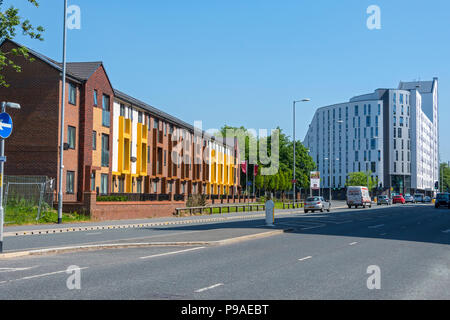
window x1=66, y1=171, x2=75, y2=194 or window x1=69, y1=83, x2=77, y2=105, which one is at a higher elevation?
window x1=69, y1=83, x2=77, y2=105

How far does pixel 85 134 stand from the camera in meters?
36.2

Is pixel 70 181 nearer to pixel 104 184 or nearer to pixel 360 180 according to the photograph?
pixel 104 184

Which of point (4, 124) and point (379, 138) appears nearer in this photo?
point (4, 124)

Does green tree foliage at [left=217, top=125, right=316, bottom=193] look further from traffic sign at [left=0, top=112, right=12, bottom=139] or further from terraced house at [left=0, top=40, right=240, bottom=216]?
traffic sign at [left=0, top=112, right=12, bottom=139]

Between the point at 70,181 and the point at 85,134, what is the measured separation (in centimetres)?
338

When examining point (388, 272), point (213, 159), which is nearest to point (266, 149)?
point (213, 159)

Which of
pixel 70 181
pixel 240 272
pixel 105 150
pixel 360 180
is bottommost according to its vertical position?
pixel 240 272

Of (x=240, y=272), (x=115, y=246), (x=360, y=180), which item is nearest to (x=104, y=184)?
(x=115, y=246)

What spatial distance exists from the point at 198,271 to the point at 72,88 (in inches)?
1083

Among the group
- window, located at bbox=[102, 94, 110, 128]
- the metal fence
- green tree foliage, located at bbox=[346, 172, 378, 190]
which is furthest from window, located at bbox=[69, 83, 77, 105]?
green tree foliage, located at bbox=[346, 172, 378, 190]

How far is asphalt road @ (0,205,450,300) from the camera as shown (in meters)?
8.30

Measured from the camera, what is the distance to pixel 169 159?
5366cm

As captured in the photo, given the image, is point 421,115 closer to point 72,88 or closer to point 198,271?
point 72,88

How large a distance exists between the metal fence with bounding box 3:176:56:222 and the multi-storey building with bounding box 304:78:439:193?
111149 millimetres
